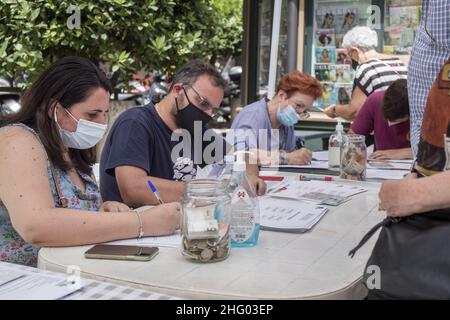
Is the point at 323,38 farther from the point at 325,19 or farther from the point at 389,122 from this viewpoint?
the point at 389,122

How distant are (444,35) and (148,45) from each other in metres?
3.55

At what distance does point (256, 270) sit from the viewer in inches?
53.1

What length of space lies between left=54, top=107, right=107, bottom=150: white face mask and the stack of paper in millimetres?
760

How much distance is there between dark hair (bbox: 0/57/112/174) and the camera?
5.87 feet

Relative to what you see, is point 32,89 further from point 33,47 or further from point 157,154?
point 33,47

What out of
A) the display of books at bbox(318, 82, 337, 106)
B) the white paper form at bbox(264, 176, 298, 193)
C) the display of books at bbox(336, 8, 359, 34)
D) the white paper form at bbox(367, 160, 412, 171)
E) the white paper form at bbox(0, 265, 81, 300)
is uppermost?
the display of books at bbox(336, 8, 359, 34)

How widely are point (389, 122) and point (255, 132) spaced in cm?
93

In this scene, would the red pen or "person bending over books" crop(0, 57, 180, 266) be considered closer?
"person bending over books" crop(0, 57, 180, 266)

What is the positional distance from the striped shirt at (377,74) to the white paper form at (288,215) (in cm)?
253

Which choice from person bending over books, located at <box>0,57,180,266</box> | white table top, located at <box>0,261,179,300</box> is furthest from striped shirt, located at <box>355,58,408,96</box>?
white table top, located at <box>0,261,179,300</box>

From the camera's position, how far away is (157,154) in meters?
2.55

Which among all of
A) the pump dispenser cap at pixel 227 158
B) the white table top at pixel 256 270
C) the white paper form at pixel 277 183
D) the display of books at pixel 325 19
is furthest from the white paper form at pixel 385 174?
the display of books at pixel 325 19

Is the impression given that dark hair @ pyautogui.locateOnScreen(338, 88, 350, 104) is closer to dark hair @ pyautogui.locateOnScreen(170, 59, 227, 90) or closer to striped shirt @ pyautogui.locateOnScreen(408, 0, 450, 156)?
dark hair @ pyautogui.locateOnScreen(170, 59, 227, 90)
